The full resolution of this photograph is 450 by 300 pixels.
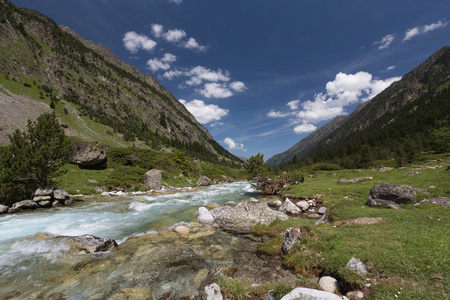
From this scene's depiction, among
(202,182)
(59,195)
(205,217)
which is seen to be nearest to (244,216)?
(205,217)

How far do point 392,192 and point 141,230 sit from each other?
Result: 23.1 metres

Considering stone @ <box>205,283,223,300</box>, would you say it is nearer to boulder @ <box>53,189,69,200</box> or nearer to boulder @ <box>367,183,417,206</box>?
boulder @ <box>367,183,417,206</box>

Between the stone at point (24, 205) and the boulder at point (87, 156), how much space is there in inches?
725

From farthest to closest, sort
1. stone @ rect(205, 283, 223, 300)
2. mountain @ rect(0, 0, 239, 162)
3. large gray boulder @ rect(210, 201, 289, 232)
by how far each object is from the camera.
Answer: mountain @ rect(0, 0, 239, 162) < large gray boulder @ rect(210, 201, 289, 232) < stone @ rect(205, 283, 223, 300)

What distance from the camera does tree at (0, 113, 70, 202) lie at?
19875 mm

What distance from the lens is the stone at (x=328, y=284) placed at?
6405 mm

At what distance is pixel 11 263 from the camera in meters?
9.57

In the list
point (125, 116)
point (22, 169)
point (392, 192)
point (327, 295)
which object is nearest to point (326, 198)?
point (392, 192)

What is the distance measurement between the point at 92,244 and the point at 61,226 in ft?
23.8

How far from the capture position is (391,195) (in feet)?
53.2

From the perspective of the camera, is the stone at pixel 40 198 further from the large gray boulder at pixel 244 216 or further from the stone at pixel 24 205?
the large gray boulder at pixel 244 216

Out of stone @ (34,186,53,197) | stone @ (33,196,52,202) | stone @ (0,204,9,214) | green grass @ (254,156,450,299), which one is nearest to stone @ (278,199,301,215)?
green grass @ (254,156,450,299)

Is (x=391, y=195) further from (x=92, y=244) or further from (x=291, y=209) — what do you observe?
(x=92, y=244)

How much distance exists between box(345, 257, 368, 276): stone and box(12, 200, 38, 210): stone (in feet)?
98.4
